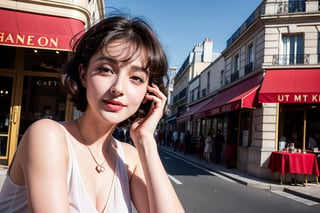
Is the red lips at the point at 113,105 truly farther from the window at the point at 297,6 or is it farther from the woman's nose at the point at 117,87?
the window at the point at 297,6

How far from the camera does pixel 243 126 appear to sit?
50.5ft

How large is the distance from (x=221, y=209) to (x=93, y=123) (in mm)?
5547

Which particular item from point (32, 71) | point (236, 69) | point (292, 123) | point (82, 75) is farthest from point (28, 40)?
point (236, 69)

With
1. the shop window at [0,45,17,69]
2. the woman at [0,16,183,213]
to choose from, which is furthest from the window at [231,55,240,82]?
the woman at [0,16,183,213]

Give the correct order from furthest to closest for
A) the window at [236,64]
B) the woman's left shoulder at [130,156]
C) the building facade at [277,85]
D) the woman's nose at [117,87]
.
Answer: the window at [236,64] < the building facade at [277,85] < the woman's left shoulder at [130,156] < the woman's nose at [117,87]

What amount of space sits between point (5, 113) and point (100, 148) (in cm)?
803

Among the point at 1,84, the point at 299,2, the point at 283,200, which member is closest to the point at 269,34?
the point at 299,2

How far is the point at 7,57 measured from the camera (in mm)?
8539

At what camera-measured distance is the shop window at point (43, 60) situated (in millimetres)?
8562

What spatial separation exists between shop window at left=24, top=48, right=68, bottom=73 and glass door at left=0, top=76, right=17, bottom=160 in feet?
2.18

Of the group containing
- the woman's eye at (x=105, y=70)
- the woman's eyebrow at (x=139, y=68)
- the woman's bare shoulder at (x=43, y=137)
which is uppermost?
the woman's eyebrow at (x=139, y=68)

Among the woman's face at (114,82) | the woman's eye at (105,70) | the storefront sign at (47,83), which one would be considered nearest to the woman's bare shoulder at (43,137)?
the woman's face at (114,82)

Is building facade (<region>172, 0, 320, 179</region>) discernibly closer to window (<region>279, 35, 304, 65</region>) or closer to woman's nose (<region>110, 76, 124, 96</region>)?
window (<region>279, 35, 304, 65</region>)

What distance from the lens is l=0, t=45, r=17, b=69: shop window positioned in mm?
8477
